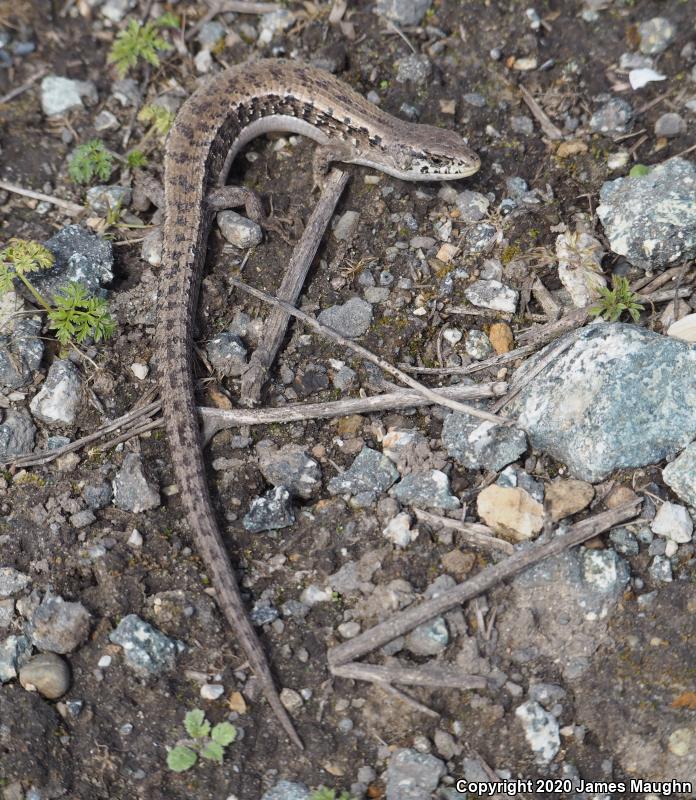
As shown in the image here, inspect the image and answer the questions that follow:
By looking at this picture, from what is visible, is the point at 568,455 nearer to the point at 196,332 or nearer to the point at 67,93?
the point at 196,332

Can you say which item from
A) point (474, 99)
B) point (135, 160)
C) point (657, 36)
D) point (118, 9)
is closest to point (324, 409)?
point (135, 160)

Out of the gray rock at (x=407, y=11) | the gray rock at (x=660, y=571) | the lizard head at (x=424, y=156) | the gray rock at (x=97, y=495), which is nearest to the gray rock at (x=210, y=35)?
the gray rock at (x=407, y=11)

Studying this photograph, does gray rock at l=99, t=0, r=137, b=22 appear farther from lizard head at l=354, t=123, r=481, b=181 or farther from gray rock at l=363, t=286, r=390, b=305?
gray rock at l=363, t=286, r=390, b=305

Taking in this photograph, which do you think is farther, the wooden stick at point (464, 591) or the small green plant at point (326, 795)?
the wooden stick at point (464, 591)

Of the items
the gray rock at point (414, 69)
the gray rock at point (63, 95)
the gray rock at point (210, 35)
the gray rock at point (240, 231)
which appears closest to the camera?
the gray rock at point (240, 231)

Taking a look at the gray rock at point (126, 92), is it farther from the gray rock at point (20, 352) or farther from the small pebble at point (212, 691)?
the small pebble at point (212, 691)

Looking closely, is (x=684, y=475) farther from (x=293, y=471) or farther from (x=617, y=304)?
(x=293, y=471)
